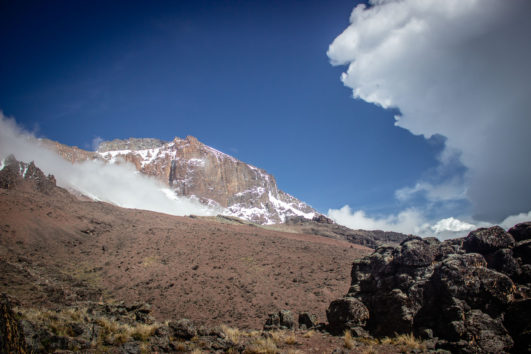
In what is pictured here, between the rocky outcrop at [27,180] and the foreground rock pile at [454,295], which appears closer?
the foreground rock pile at [454,295]

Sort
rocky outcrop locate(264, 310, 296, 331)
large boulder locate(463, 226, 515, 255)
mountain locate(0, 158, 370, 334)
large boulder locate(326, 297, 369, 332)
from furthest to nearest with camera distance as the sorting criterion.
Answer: mountain locate(0, 158, 370, 334), rocky outcrop locate(264, 310, 296, 331), large boulder locate(326, 297, 369, 332), large boulder locate(463, 226, 515, 255)

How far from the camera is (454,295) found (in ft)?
31.4

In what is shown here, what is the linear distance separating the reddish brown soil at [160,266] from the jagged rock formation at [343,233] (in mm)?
51874

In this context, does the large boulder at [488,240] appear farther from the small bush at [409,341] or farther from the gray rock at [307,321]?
the gray rock at [307,321]

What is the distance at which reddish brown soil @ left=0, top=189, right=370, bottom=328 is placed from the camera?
2197cm

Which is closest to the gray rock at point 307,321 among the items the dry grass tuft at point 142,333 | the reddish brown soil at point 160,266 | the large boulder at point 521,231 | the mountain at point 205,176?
the reddish brown soil at point 160,266

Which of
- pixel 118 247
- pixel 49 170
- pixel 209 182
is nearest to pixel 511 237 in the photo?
pixel 118 247

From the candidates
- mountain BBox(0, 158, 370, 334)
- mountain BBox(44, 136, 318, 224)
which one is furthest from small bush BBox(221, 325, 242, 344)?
mountain BBox(44, 136, 318, 224)


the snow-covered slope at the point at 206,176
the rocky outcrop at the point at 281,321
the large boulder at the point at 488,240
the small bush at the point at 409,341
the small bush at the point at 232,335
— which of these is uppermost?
the snow-covered slope at the point at 206,176

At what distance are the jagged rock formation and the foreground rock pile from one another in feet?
264

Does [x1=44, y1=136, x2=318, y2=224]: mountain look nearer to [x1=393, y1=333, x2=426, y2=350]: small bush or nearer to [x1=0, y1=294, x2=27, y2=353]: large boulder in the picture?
[x1=393, y1=333, x2=426, y2=350]: small bush

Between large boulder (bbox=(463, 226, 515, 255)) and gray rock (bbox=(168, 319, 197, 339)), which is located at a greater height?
large boulder (bbox=(463, 226, 515, 255))

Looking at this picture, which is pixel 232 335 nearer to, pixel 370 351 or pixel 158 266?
pixel 370 351

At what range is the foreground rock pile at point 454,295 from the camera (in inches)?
314
